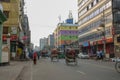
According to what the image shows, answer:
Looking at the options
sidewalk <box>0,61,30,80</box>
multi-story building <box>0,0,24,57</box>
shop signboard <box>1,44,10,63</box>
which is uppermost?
multi-story building <box>0,0,24,57</box>

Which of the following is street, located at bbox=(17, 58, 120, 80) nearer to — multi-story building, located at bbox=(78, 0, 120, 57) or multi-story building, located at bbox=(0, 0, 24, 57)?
multi-story building, located at bbox=(0, 0, 24, 57)

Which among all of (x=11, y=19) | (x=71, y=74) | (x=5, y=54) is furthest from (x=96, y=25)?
(x=71, y=74)

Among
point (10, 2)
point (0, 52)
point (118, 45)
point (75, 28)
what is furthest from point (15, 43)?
point (75, 28)

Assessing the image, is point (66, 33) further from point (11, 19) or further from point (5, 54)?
point (5, 54)

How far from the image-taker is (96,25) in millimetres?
78188

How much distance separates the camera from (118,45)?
6247 cm

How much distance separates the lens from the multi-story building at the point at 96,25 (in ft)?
221

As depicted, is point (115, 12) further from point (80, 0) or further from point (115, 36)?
point (80, 0)

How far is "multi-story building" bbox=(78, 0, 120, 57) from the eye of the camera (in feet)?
221

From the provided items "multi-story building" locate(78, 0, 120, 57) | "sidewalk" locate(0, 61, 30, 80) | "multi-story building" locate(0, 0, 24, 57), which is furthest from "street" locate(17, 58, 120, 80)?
"multi-story building" locate(78, 0, 120, 57)

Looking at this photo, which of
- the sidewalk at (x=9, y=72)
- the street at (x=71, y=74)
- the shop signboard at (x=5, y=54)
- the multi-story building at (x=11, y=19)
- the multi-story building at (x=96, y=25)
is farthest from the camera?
the multi-story building at (x=96, y=25)

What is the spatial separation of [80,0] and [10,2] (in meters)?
47.5

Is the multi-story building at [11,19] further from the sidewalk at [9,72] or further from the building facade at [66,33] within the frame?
the building facade at [66,33]

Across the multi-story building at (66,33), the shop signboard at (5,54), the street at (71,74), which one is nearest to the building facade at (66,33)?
the multi-story building at (66,33)
